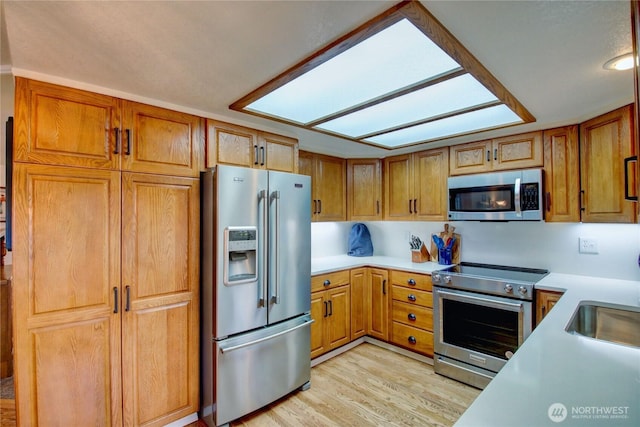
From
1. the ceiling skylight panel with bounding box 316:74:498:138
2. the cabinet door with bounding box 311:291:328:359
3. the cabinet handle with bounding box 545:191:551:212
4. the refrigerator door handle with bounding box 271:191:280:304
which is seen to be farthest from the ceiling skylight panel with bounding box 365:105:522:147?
the cabinet door with bounding box 311:291:328:359

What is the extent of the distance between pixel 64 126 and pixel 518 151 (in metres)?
3.27

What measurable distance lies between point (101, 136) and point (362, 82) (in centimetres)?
155

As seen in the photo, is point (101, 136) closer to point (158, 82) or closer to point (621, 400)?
point (158, 82)

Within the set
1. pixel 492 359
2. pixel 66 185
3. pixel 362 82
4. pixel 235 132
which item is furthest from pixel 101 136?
pixel 492 359

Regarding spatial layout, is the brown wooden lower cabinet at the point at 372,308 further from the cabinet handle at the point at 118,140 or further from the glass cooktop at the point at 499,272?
the cabinet handle at the point at 118,140

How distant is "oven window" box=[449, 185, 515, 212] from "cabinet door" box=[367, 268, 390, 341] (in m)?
1.01

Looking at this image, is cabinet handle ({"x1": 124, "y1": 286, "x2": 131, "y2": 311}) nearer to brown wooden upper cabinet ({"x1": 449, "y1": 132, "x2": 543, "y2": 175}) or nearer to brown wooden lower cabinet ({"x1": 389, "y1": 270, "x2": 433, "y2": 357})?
brown wooden lower cabinet ({"x1": 389, "y1": 270, "x2": 433, "y2": 357})

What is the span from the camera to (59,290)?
1619 millimetres

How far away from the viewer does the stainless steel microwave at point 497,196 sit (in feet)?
7.98

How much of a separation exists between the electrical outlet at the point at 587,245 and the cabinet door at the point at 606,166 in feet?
Answer: 1.11

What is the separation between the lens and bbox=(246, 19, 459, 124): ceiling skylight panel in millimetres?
1255

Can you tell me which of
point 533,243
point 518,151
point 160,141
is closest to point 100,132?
point 160,141

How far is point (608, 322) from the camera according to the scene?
164cm

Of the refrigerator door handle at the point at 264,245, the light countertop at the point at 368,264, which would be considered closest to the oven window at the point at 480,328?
the light countertop at the point at 368,264
